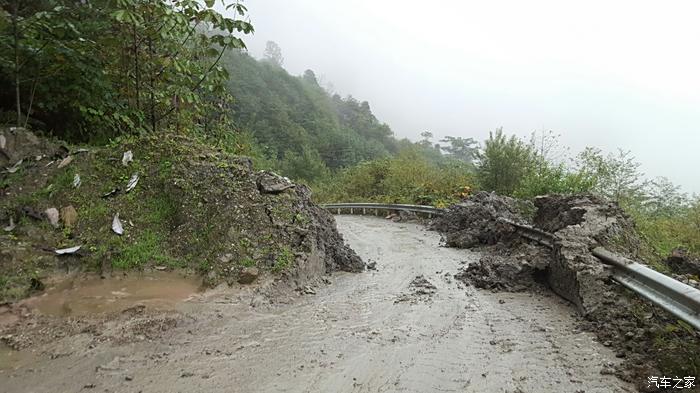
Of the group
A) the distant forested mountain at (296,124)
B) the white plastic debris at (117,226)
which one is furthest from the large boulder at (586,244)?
the distant forested mountain at (296,124)

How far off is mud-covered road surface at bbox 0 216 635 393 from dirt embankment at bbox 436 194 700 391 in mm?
225

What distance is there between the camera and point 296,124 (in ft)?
278

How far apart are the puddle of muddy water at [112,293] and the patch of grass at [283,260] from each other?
1.05 m

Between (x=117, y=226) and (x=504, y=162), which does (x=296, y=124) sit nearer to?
(x=504, y=162)

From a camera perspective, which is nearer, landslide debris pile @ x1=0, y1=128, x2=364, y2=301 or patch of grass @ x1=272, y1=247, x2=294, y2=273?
landslide debris pile @ x1=0, y1=128, x2=364, y2=301

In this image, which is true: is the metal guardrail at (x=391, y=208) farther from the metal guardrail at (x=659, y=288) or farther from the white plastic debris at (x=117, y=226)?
the metal guardrail at (x=659, y=288)

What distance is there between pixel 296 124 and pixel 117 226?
265ft

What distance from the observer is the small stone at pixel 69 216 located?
5.84 m

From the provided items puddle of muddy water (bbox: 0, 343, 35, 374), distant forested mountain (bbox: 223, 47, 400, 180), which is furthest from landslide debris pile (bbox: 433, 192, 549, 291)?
distant forested mountain (bbox: 223, 47, 400, 180)

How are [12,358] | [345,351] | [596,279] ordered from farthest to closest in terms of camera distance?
[596,279] < [345,351] < [12,358]

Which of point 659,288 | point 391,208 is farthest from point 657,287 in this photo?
point 391,208

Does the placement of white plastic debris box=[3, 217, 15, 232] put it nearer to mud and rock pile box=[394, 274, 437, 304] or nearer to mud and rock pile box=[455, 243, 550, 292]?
mud and rock pile box=[394, 274, 437, 304]

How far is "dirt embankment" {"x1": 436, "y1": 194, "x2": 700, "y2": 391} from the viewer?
3.43 metres

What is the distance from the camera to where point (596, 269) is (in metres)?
5.00
